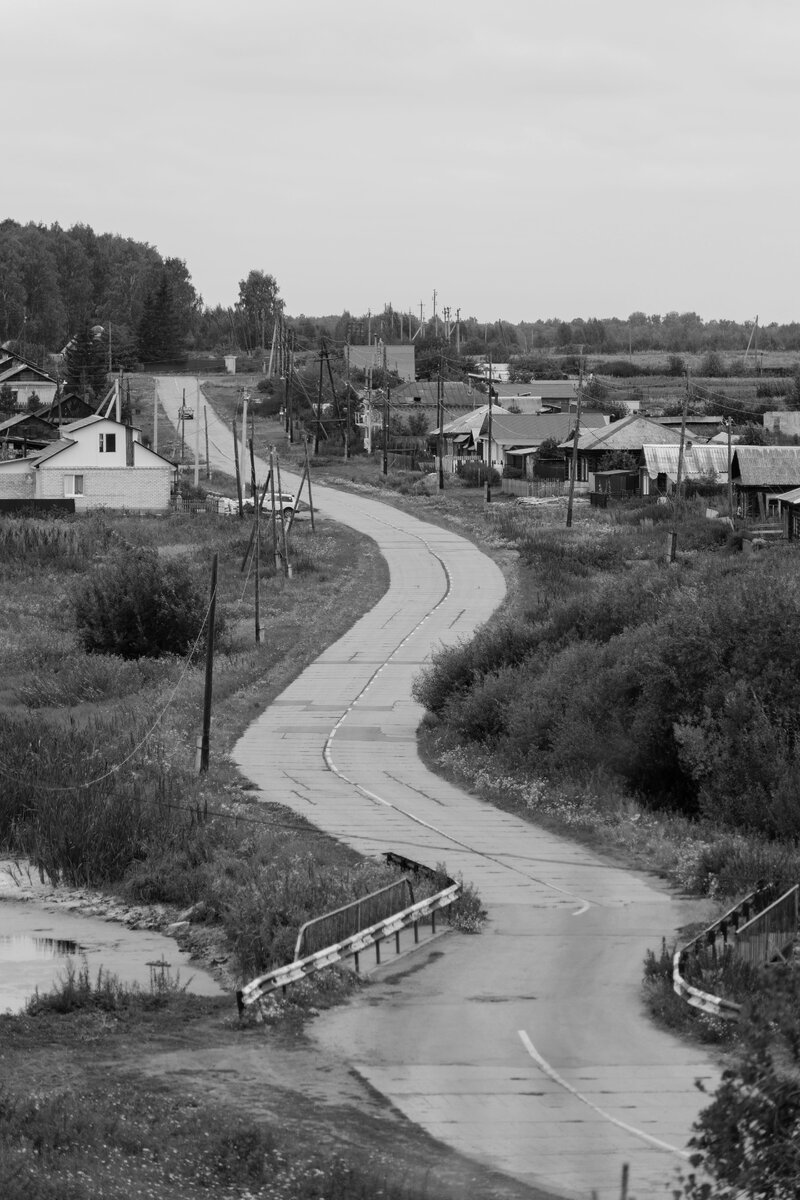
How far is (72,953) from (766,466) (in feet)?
163

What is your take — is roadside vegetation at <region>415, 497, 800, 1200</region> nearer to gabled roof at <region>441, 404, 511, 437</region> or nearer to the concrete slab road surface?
the concrete slab road surface

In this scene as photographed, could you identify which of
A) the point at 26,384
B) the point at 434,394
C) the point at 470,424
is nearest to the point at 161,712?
the point at 470,424

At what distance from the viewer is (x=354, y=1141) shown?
1238 cm

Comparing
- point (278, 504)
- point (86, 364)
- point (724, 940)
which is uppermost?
point (86, 364)

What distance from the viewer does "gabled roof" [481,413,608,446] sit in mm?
87625

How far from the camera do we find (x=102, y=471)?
72562mm

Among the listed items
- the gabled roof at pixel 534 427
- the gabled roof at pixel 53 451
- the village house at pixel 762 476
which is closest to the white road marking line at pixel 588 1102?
the village house at pixel 762 476

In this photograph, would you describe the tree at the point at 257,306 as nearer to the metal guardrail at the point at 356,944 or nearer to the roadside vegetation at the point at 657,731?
the roadside vegetation at the point at 657,731

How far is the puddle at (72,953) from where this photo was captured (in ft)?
59.2

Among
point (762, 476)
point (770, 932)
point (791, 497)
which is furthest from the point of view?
point (762, 476)

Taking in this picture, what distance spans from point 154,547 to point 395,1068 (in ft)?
156

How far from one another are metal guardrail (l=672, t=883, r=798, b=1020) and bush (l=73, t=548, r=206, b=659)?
27.2 meters

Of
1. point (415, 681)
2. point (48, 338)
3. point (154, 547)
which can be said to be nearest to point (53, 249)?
Answer: point (48, 338)

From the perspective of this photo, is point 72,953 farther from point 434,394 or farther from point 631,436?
point 434,394
